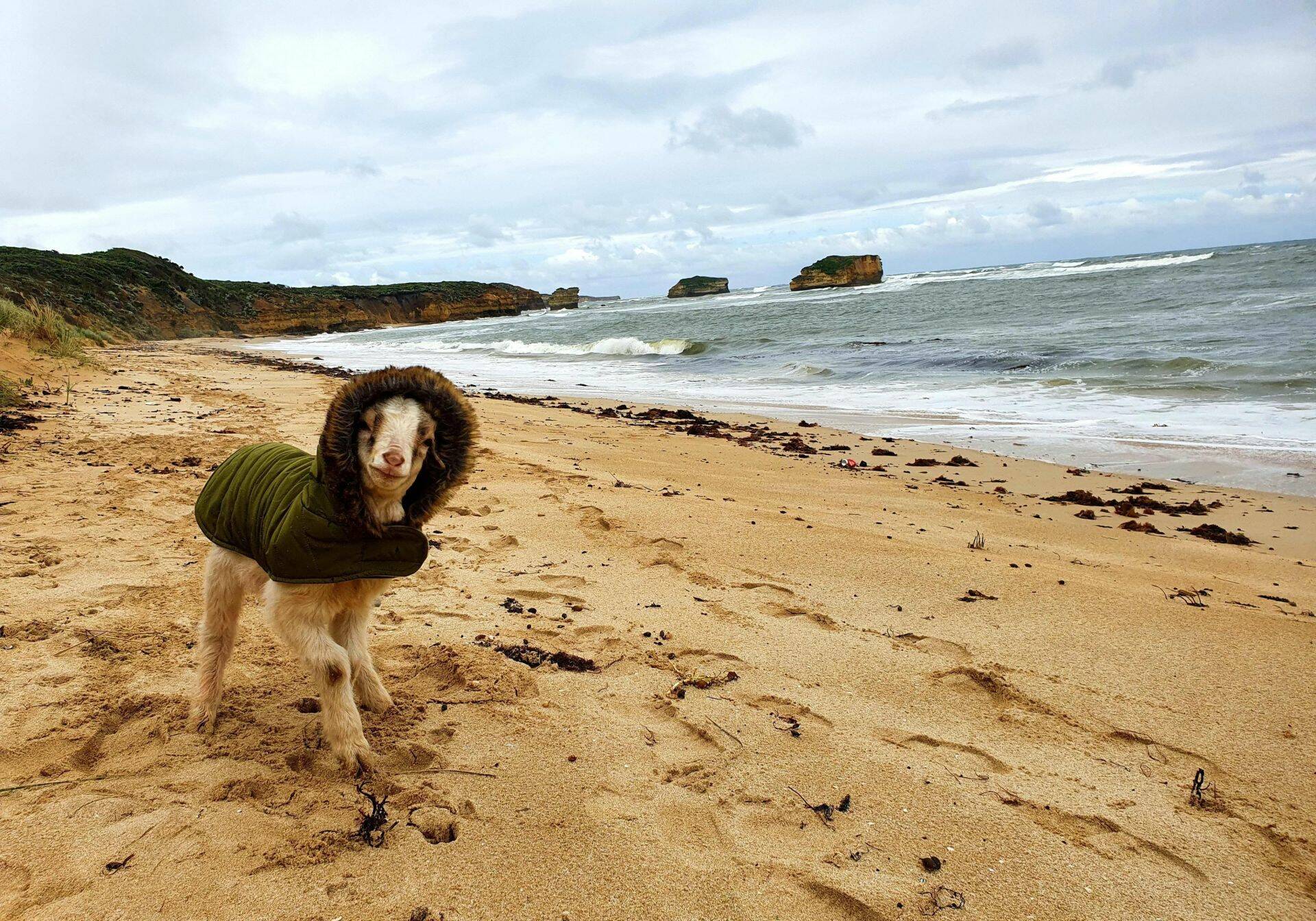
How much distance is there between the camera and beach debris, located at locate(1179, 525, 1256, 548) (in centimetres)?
607

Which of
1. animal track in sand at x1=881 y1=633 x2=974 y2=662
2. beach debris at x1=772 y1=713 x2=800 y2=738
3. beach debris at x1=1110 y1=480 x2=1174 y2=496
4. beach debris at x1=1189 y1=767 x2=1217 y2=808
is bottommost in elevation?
beach debris at x1=1189 y1=767 x2=1217 y2=808

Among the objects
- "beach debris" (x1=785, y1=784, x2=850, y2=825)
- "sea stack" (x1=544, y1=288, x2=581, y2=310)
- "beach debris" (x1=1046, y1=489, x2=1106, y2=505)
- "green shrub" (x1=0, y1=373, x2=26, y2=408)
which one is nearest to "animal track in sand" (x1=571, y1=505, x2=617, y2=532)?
"beach debris" (x1=785, y1=784, x2=850, y2=825)

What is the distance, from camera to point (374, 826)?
2.39 meters

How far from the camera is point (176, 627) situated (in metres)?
3.72

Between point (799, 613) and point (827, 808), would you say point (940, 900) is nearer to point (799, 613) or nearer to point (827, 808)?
point (827, 808)

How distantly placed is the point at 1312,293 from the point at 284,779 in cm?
3349

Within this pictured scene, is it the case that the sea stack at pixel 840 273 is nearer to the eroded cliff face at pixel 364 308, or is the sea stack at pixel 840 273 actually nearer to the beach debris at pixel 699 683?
the eroded cliff face at pixel 364 308

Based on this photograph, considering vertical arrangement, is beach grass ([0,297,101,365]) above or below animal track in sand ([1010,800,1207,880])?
above

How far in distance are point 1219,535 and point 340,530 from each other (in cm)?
670

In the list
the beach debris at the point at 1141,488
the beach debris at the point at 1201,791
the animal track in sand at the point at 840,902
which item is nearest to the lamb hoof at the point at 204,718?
the animal track in sand at the point at 840,902

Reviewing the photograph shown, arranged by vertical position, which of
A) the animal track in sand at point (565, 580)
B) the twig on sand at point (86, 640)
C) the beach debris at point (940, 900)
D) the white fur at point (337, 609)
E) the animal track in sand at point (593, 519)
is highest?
the white fur at point (337, 609)

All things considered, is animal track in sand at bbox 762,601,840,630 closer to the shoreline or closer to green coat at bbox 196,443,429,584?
green coat at bbox 196,443,429,584

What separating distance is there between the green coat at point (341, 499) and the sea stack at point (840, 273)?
283 feet

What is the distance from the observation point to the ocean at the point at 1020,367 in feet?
32.6
